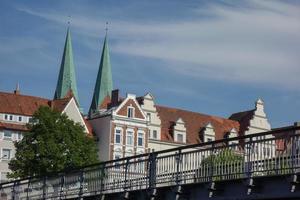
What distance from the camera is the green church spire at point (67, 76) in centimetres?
14712

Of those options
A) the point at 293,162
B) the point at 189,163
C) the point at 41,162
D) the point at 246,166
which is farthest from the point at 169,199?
the point at 41,162

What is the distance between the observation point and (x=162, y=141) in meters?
96.8

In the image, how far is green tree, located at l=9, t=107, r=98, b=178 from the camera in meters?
62.3

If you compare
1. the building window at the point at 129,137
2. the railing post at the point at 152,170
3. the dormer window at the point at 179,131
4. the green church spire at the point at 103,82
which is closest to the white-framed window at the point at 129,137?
the building window at the point at 129,137

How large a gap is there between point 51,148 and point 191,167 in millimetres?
38792

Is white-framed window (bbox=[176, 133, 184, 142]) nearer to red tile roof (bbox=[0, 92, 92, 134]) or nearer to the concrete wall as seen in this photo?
the concrete wall

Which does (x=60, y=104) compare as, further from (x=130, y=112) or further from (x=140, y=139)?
(x=140, y=139)

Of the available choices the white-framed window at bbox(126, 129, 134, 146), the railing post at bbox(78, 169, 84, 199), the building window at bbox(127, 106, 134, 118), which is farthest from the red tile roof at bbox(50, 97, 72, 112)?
the railing post at bbox(78, 169, 84, 199)

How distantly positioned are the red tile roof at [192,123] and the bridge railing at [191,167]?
63577 millimetres

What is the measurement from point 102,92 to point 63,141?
81.8 metres

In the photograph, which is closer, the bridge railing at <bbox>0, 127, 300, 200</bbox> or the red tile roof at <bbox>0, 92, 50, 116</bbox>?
the bridge railing at <bbox>0, 127, 300, 200</bbox>

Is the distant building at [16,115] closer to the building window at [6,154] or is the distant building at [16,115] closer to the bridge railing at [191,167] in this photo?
the building window at [6,154]

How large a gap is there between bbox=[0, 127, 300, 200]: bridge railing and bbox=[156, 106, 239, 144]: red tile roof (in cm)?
6358

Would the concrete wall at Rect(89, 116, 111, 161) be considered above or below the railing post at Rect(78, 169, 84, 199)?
above
